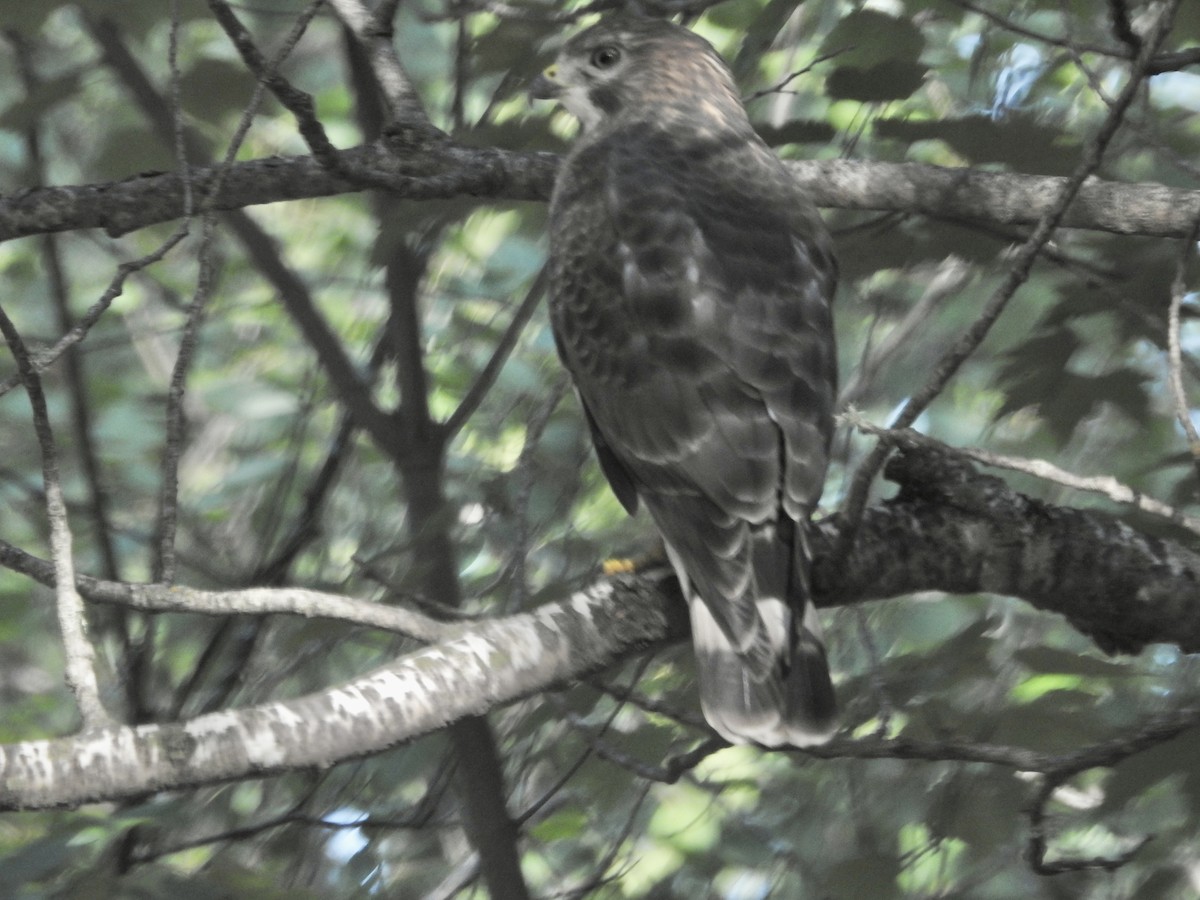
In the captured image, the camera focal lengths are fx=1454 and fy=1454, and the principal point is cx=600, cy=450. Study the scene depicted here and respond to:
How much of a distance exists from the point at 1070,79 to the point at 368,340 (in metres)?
2.46

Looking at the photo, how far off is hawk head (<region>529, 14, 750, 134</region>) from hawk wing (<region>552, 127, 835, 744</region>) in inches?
14.5

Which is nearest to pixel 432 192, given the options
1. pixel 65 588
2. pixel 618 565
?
pixel 618 565

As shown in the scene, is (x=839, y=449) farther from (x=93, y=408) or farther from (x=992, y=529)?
(x=93, y=408)

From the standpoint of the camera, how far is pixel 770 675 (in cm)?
228

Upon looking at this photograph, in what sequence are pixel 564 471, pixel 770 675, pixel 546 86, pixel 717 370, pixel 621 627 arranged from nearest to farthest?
pixel 621 627
pixel 770 675
pixel 717 370
pixel 546 86
pixel 564 471

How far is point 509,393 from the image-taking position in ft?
15.1

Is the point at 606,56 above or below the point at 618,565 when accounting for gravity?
above

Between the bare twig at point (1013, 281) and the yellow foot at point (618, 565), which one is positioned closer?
the bare twig at point (1013, 281)

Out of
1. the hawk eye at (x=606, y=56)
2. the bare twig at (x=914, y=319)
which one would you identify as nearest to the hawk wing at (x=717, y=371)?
the hawk eye at (x=606, y=56)

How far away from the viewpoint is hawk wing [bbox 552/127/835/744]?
229 centimetres

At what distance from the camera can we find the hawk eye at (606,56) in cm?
352

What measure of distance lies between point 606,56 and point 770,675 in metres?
1.84

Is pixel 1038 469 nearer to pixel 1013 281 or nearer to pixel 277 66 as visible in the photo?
pixel 1013 281

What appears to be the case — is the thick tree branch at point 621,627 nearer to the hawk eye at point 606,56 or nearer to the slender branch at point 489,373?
the slender branch at point 489,373
